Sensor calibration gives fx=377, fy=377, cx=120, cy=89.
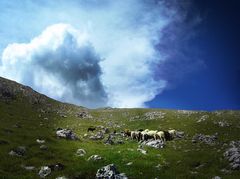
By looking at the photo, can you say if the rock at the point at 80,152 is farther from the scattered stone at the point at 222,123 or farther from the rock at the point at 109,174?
the scattered stone at the point at 222,123

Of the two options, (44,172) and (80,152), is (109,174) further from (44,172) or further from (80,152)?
(80,152)

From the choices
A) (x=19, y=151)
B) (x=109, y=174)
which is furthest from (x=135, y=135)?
(x=109, y=174)

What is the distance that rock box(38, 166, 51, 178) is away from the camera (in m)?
27.3

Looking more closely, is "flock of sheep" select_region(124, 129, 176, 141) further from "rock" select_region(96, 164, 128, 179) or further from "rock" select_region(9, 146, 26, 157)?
"rock" select_region(96, 164, 128, 179)

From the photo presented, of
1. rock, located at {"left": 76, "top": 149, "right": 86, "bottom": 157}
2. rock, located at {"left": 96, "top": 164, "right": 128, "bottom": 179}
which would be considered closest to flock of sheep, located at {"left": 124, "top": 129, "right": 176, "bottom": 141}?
rock, located at {"left": 76, "top": 149, "right": 86, "bottom": 157}

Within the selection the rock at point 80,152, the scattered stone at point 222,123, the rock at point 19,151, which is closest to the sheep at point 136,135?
the rock at point 80,152

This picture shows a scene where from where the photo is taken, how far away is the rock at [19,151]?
32.7 meters

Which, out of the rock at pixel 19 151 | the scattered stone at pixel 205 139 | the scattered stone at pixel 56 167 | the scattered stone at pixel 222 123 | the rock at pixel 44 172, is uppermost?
the scattered stone at pixel 222 123

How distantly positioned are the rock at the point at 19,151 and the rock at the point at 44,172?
5.29 m

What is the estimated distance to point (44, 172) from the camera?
2778 centimetres

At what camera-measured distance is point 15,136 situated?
1640 inches

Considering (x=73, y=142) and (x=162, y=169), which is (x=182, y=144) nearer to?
(x=73, y=142)

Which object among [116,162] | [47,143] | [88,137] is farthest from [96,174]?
[88,137]

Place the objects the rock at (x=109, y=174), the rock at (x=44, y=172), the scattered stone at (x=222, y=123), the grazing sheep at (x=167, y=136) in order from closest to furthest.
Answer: the rock at (x=109, y=174) < the rock at (x=44, y=172) < the grazing sheep at (x=167, y=136) < the scattered stone at (x=222, y=123)
